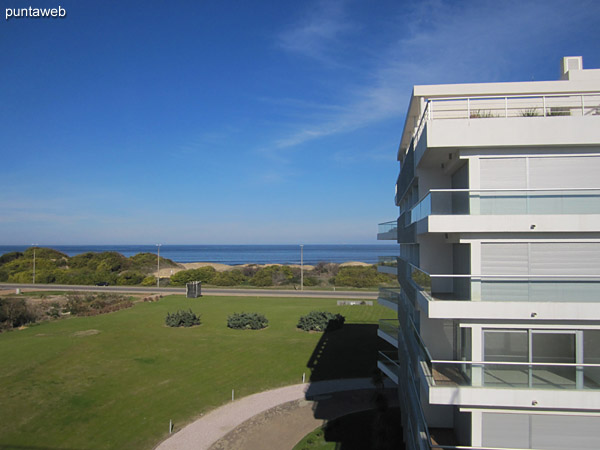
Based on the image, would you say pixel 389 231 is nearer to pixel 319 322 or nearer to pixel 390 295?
pixel 390 295

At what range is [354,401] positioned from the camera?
17.6 metres

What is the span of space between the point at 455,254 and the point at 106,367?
1897 centimetres

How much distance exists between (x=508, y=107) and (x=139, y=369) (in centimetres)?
2011

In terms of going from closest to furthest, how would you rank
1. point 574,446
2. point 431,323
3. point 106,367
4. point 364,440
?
point 574,446
point 431,323
point 364,440
point 106,367

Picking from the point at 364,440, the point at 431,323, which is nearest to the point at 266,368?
the point at 364,440

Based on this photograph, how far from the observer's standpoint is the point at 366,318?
110ft

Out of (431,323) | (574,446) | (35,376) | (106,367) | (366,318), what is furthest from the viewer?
(366,318)

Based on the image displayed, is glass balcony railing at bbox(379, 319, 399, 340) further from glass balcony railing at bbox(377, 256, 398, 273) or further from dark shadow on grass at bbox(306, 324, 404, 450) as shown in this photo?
dark shadow on grass at bbox(306, 324, 404, 450)

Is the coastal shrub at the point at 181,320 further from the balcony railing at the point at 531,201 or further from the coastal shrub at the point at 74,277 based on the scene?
the coastal shrub at the point at 74,277

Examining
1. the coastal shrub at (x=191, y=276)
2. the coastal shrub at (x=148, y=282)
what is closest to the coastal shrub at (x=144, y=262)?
the coastal shrub at (x=148, y=282)

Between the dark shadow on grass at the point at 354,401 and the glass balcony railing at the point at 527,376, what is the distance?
25.3 feet

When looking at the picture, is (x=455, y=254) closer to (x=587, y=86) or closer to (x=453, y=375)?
(x=453, y=375)

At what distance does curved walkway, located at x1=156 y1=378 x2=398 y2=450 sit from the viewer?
1391cm

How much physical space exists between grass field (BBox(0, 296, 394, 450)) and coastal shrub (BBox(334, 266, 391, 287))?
20.2m
